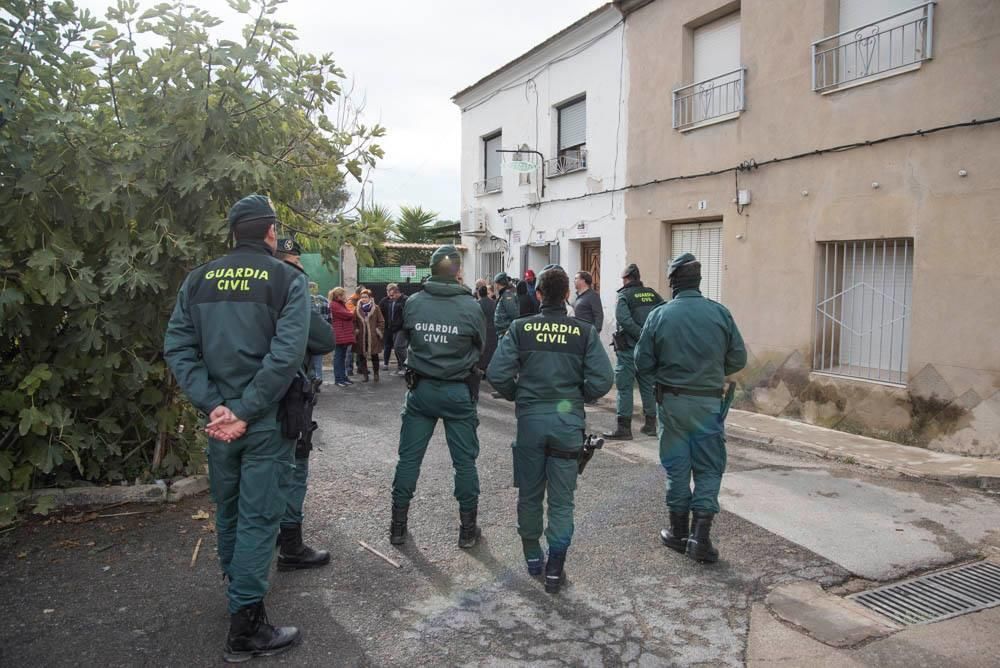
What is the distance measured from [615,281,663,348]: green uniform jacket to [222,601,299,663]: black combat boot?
5014 mm

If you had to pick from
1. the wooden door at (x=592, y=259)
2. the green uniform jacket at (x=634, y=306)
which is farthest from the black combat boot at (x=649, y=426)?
the wooden door at (x=592, y=259)

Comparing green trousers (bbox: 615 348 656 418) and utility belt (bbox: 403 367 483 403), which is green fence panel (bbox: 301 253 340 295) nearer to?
green trousers (bbox: 615 348 656 418)

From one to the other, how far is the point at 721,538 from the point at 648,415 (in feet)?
10.6

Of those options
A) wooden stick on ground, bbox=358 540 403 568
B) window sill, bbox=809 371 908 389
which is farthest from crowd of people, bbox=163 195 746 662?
window sill, bbox=809 371 908 389

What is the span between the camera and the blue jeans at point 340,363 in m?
11.6

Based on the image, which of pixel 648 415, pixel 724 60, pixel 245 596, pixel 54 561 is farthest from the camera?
pixel 724 60

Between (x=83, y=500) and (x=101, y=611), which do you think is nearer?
(x=101, y=611)

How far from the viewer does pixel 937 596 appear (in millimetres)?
4004

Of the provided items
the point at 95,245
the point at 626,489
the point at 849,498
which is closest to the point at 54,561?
the point at 95,245

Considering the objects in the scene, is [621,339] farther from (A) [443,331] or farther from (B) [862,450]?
(A) [443,331]

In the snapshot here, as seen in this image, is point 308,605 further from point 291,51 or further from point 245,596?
point 291,51

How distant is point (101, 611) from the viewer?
3.70m

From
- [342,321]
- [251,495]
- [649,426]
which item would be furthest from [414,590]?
[342,321]

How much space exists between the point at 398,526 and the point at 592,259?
31.0ft
